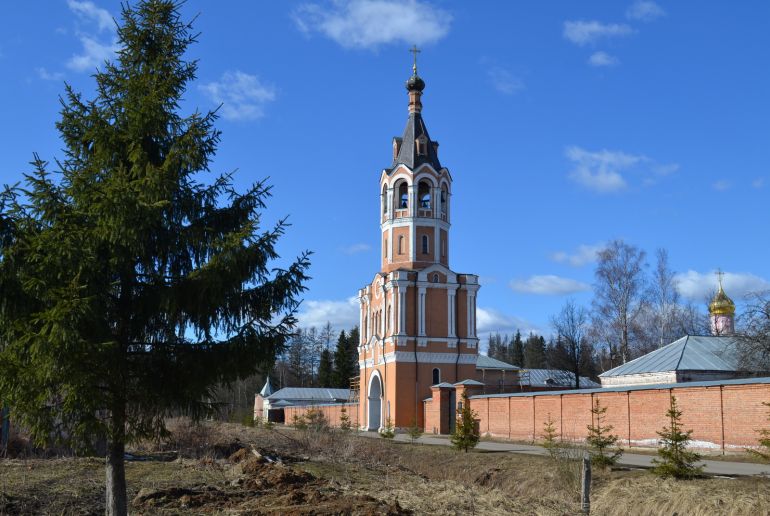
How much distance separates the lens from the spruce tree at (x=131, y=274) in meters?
8.08

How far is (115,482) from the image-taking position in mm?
9227

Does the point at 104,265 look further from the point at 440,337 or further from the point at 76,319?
the point at 440,337

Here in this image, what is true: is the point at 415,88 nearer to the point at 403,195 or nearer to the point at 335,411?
the point at 403,195

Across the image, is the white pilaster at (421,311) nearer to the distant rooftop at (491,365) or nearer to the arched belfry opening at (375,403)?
the arched belfry opening at (375,403)

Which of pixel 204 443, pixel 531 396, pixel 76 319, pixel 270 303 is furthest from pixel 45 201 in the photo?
pixel 531 396

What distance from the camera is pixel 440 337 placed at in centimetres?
4509

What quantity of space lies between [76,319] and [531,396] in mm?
24604

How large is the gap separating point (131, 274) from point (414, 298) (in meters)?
36.8

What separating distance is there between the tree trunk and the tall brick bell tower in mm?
34890

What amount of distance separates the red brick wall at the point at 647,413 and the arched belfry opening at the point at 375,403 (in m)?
15.5

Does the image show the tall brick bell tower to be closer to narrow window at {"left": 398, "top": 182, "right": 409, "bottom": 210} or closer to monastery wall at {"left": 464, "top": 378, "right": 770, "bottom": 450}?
narrow window at {"left": 398, "top": 182, "right": 409, "bottom": 210}

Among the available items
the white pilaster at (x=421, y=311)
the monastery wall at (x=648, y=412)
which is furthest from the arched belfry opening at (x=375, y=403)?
the monastery wall at (x=648, y=412)

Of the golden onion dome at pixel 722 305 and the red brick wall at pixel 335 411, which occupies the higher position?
the golden onion dome at pixel 722 305

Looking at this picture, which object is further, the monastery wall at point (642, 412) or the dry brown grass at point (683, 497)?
the monastery wall at point (642, 412)
